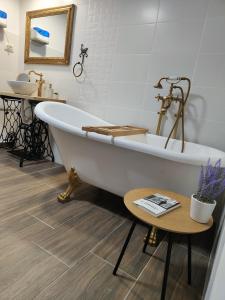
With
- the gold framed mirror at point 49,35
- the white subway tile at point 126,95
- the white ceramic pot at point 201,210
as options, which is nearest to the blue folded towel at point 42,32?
the gold framed mirror at point 49,35

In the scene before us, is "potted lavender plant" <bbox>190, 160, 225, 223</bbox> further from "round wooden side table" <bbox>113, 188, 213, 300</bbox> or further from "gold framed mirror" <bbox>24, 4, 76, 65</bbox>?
"gold framed mirror" <bbox>24, 4, 76, 65</bbox>

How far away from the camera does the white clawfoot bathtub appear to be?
4.03 feet

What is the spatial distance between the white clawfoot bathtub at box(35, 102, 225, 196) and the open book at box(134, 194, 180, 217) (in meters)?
0.27

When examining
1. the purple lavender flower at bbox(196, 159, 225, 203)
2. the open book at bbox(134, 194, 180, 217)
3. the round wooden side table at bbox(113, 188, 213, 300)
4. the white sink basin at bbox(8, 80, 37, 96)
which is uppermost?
the white sink basin at bbox(8, 80, 37, 96)

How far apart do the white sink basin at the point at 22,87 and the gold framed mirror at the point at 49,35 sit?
43cm

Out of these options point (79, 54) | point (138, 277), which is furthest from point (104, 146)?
point (79, 54)

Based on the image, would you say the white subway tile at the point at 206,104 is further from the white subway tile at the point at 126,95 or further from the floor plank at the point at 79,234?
the floor plank at the point at 79,234

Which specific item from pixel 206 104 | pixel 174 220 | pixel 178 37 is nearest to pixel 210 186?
pixel 174 220

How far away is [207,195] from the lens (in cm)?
88

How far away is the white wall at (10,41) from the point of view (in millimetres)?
2697

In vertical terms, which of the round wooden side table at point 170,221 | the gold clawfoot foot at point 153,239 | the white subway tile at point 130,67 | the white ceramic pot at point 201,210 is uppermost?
the white subway tile at point 130,67

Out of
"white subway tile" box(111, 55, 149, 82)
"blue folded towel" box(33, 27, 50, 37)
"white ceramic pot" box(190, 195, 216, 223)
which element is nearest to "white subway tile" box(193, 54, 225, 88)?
"white subway tile" box(111, 55, 149, 82)

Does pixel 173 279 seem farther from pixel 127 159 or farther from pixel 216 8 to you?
pixel 216 8

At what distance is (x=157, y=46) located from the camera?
1912 mm
